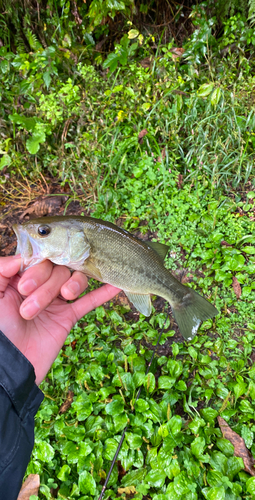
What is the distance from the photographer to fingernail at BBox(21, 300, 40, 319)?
1.51m

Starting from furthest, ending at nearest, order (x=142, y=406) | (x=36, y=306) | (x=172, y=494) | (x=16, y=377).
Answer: (x=142, y=406) < (x=172, y=494) < (x=36, y=306) < (x=16, y=377)

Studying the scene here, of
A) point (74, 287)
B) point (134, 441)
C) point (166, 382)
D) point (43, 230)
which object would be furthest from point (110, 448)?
point (43, 230)

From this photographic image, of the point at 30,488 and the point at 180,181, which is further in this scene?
the point at 180,181

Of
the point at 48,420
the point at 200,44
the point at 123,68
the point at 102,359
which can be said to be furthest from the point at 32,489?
the point at 200,44

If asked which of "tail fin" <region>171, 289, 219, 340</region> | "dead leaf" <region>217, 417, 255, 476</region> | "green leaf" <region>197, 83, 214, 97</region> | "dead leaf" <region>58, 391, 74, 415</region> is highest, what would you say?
"green leaf" <region>197, 83, 214, 97</region>

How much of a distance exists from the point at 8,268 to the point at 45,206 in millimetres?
2059

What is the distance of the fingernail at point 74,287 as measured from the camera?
1.73 meters

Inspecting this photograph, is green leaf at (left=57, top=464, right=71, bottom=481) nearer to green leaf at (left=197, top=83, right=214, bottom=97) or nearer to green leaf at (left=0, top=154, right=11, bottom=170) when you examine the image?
green leaf at (left=0, top=154, right=11, bottom=170)

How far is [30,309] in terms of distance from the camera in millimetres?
1522

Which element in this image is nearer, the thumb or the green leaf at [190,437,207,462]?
the thumb

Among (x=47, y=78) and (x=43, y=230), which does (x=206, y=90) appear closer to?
(x=47, y=78)

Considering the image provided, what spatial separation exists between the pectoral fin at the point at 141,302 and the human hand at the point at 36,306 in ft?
1.46

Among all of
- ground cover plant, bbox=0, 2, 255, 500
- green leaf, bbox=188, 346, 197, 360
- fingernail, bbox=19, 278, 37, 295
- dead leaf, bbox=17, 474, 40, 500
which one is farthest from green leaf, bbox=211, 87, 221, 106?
dead leaf, bbox=17, 474, 40, 500

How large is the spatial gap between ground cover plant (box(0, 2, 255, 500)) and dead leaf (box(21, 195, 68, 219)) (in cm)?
23
